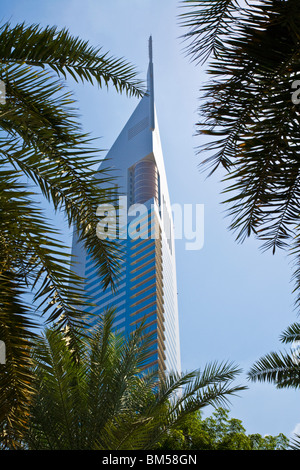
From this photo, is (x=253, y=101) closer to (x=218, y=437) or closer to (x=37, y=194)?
(x=37, y=194)

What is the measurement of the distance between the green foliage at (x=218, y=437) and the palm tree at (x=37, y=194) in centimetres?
736

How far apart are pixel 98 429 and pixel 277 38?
6.03 metres

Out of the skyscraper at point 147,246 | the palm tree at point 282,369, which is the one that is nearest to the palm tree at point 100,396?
the palm tree at point 282,369

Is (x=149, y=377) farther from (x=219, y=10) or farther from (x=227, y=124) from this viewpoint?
(x=219, y=10)

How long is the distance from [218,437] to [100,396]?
6.41 meters

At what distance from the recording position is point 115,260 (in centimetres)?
474

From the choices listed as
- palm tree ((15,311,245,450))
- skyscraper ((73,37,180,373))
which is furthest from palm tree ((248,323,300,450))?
skyscraper ((73,37,180,373))

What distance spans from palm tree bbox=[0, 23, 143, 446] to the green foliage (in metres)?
7.36

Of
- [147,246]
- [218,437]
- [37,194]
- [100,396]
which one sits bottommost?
[218,437]

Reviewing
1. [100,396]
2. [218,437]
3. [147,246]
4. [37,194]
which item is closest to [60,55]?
[37,194]

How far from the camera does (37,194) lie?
350 cm

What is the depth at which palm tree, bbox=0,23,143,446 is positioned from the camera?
10.7ft

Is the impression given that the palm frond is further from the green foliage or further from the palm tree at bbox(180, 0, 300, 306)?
the green foliage
